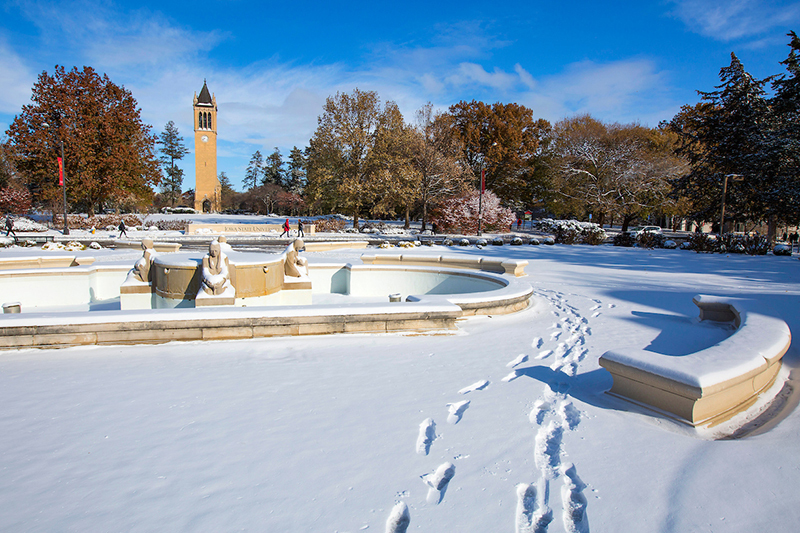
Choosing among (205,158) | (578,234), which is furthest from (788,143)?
(205,158)

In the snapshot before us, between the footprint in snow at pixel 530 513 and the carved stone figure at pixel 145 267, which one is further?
the carved stone figure at pixel 145 267

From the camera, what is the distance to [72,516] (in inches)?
89.6

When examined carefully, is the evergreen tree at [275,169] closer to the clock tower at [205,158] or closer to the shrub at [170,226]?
the clock tower at [205,158]

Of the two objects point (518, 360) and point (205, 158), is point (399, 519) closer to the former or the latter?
point (518, 360)

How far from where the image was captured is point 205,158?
205 ft

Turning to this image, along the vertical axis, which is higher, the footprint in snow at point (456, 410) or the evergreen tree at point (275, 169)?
the evergreen tree at point (275, 169)

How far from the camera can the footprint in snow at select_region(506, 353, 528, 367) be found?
4840mm

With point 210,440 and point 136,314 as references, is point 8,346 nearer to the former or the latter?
point 136,314

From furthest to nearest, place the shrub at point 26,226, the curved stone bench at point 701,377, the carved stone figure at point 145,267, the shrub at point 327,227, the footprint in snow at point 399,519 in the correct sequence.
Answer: the shrub at point 327,227 → the shrub at point 26,226 → the carved stone figure at point 145,267 → the curved stone bench at point 701,377 → the footprint in snow at point 399,519

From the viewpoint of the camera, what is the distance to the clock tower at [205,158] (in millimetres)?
62188

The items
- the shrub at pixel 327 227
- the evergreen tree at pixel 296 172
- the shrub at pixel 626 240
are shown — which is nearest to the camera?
the shrub at pixel 626 240

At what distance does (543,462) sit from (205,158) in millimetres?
69036

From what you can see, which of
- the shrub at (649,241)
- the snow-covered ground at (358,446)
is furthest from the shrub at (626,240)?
the snow-covered ground at (358,446)

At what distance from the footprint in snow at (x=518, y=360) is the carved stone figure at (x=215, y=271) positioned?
203 inches
